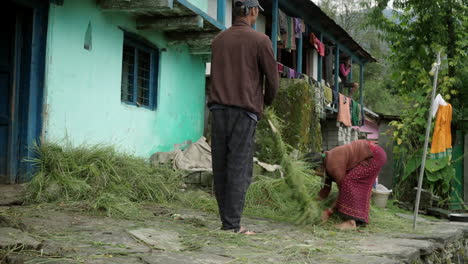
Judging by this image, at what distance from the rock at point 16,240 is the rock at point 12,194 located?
1.77 metres

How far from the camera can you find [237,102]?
11.9ft

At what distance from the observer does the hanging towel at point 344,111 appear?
46.5 ft

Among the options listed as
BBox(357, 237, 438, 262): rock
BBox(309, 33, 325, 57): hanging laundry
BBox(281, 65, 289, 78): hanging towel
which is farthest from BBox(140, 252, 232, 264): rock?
BBox(309, 33, 325, 57): hanging laundry

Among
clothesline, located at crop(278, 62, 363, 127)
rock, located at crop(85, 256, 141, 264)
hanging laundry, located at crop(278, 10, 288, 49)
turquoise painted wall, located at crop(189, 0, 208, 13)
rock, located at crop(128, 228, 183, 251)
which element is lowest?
rock, located at crop(128, 228, 183, 251)

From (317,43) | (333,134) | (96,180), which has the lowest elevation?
(96,180)

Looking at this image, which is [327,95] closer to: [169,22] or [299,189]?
[169,22]

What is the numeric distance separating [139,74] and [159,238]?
4.68 m

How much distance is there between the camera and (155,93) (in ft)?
25.4

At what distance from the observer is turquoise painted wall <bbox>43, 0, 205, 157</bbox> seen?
218 inches

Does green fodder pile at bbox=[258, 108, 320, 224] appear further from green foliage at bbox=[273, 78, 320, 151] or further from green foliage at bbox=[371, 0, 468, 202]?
green foliage at bbox=[371, 0, 468, 202]

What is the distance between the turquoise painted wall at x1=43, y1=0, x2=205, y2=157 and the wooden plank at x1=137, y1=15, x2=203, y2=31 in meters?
0.17

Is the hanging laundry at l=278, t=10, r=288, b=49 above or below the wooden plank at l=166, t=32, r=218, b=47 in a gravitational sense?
above

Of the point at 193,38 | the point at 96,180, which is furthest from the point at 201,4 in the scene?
the point at 96,180

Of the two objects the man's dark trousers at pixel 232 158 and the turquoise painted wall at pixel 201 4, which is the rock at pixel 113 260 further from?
the turquoise painted wall at pixel 201 4
